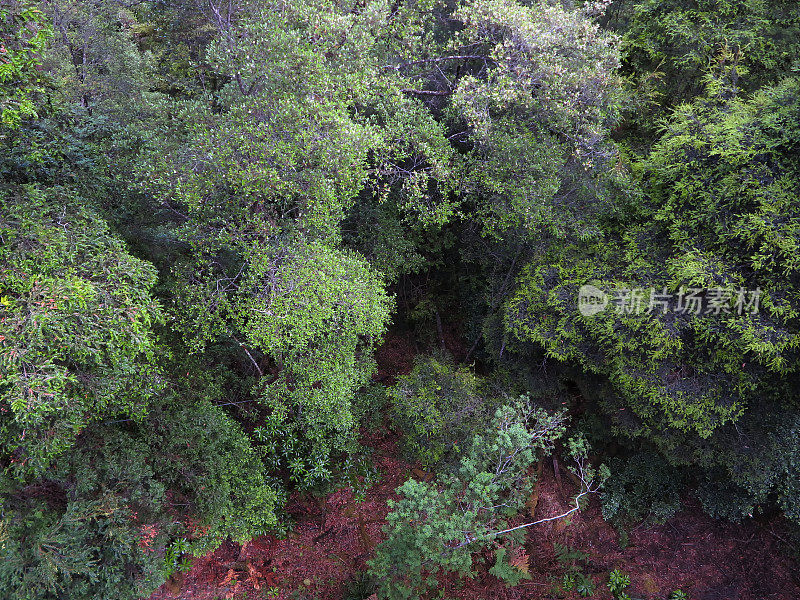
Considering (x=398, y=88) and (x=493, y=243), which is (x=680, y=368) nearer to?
(x=493, y=243)

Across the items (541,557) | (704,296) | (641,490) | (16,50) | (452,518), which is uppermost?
(16,50)

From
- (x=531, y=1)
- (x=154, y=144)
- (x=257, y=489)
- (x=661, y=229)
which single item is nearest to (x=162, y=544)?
(x=257, y=489)

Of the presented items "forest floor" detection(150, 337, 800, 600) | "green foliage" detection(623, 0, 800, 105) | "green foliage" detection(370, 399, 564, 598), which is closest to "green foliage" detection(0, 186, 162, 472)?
"green foliage" detection(370, 399, 564, 598)

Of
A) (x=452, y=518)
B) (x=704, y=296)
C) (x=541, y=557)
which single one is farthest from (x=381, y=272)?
(x=541, y=557)

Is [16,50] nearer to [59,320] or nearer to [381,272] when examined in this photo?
[59,320]

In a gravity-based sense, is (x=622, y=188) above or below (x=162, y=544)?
above

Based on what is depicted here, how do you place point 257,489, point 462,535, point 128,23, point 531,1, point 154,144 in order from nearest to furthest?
point 462,535, point 154,144, point 257,489, point 531,1, point 128,23

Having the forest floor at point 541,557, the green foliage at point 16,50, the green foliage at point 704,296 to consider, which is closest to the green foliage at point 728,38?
the green foliage at point 704,296

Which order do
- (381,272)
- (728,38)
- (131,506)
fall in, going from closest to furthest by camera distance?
(131,506) → (728,38) → (381,272)

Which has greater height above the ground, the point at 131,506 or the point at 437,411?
the point at 437,411
